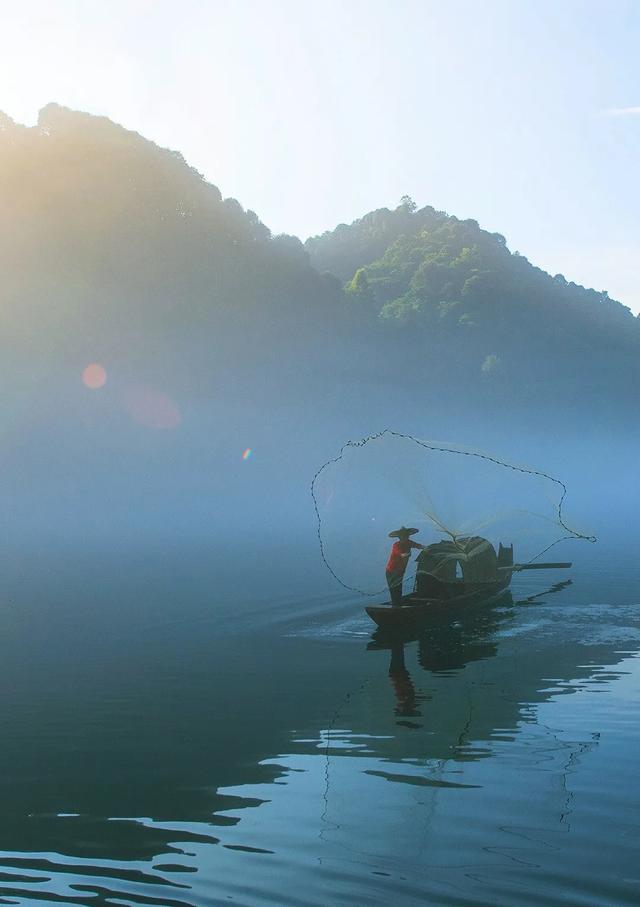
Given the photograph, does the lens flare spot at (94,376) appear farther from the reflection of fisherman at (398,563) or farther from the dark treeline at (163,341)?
the reflection of fisherman at (398,563)

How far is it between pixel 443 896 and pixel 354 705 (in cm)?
895

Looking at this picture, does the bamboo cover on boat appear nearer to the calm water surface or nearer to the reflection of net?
the reflection of net

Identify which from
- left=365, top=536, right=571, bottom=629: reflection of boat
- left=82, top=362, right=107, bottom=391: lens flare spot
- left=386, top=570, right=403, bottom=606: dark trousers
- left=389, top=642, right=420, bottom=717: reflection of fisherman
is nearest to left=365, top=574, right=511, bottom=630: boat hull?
left=365, top=536, right=571, bottom=629: reflection of boat

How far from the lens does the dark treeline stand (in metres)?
89.5

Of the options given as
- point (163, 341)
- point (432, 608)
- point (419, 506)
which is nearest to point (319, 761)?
point (432, 608)

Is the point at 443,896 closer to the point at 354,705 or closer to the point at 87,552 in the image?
the point at 354,705

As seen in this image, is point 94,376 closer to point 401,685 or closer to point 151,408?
point 151,408

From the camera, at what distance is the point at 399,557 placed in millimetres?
26484

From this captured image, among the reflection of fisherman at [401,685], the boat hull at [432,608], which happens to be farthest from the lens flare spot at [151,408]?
the reflection of fisherman at [401,685]

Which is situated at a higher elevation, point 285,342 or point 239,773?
point 285,342

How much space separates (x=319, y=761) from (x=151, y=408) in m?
85.9

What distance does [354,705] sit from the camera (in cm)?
1852

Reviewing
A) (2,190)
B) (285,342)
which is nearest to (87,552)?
(2,190)

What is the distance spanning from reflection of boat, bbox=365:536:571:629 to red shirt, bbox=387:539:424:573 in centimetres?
67
